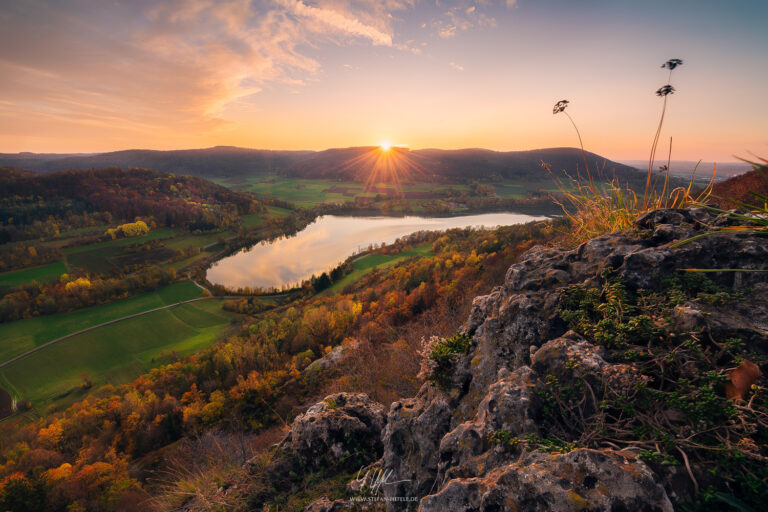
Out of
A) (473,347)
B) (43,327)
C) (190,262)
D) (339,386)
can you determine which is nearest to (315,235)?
(190,262)

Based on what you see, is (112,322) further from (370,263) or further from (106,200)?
(106,200)

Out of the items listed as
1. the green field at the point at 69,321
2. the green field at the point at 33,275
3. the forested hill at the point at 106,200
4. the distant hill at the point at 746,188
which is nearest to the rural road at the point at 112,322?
the green field at the point at 69,321

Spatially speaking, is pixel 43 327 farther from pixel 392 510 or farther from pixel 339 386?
pixel 392 510

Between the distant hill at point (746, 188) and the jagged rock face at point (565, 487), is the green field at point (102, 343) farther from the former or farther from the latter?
the distant hill at point (746, 188)

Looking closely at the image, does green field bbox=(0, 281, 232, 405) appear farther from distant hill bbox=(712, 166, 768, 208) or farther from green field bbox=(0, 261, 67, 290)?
distant hill bbox=(712, 166, 768, 208)

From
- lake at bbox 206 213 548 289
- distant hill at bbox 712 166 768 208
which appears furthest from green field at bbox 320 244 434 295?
distant hill at bbox 712 166 768 208

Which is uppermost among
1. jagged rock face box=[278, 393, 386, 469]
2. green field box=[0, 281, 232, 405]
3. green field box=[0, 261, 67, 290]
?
jagged rock face box=[278, 393, 386, 469]

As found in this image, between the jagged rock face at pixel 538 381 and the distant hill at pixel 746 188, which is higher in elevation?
the distant hill at pixel 746 188
